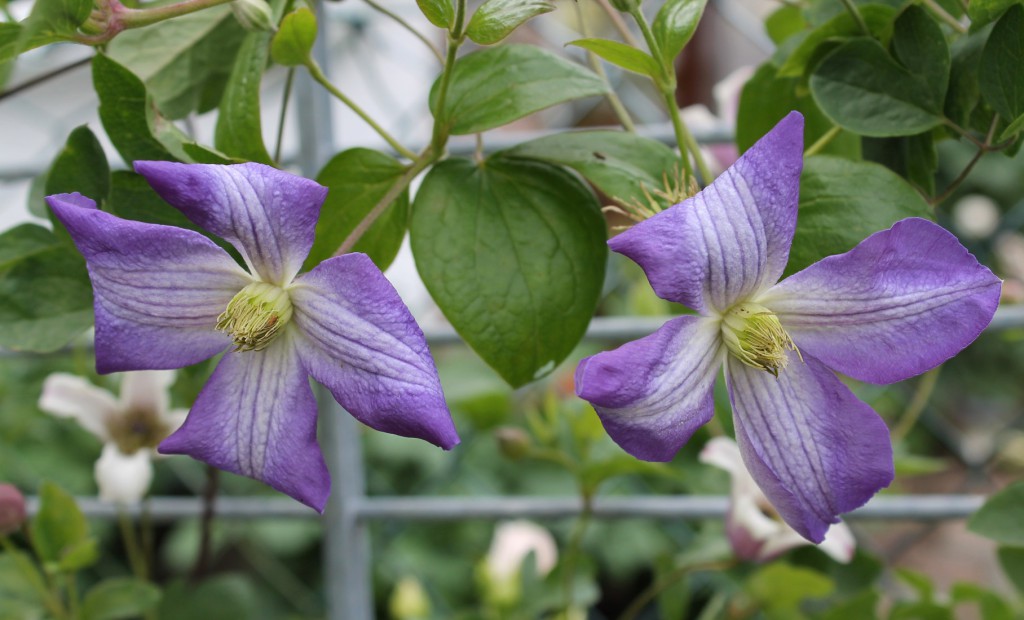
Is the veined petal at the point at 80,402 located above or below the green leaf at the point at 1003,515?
above

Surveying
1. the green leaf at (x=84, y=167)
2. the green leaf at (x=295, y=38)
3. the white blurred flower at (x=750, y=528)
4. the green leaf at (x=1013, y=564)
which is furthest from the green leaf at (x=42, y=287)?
the green leaf at (x=1013, y=564)

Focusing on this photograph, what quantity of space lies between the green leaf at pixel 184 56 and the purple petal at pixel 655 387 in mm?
322

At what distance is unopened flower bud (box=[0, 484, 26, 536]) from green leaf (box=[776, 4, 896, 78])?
0.53 m

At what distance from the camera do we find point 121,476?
69 cm

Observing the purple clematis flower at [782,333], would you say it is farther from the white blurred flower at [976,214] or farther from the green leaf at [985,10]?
the white blurred flower at [976,214]

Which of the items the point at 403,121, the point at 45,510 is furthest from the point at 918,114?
the point at 403,121

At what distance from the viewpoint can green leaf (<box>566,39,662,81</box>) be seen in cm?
36

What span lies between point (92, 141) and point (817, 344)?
Answer: 348mm

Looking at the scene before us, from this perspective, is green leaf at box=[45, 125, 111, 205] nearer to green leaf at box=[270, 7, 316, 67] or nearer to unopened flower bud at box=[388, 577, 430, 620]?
green leaf at box=[270, 7, 316, 67]

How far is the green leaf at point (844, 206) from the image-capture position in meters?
0.40

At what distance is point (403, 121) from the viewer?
1117 mm

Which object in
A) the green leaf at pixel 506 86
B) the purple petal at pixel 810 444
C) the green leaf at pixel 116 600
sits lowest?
the green leaf at pixel 116 600

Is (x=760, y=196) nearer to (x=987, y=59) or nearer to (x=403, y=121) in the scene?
(x=987, y=59)

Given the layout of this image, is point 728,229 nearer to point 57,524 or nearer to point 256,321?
point 256,321
